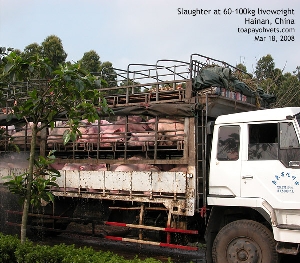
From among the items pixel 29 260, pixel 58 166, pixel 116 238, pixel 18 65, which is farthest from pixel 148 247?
pixel 18 65

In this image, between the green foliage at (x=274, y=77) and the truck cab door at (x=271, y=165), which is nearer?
the truck cab door at (x=271, y=165)

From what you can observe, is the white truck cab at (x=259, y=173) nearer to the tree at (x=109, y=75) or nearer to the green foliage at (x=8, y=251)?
the tree at (x=109, y=75)

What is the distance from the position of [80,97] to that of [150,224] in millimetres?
Result: 2877

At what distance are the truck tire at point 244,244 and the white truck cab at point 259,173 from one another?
1 centimetres

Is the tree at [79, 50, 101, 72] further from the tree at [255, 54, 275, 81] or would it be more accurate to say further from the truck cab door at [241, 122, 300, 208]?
the truck cab door at [241, 122, 300, 208]

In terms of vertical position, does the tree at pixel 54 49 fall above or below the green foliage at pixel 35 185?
above

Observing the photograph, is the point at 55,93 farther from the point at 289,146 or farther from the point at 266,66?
the point at 266,66

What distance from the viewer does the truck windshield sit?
5730mm

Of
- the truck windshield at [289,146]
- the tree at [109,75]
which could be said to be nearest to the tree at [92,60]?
the tree at [109,75]

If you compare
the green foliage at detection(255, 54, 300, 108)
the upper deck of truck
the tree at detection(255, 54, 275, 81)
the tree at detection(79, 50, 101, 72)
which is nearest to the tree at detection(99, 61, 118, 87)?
the upper deck of truck

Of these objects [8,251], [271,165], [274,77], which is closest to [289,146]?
[271,165]

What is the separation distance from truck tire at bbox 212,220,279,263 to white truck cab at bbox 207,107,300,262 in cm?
1

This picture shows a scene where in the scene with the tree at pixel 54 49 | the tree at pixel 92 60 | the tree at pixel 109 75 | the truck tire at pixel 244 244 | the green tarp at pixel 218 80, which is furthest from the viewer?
the tree at pixel 92 60

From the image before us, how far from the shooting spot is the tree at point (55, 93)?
5.55 m
